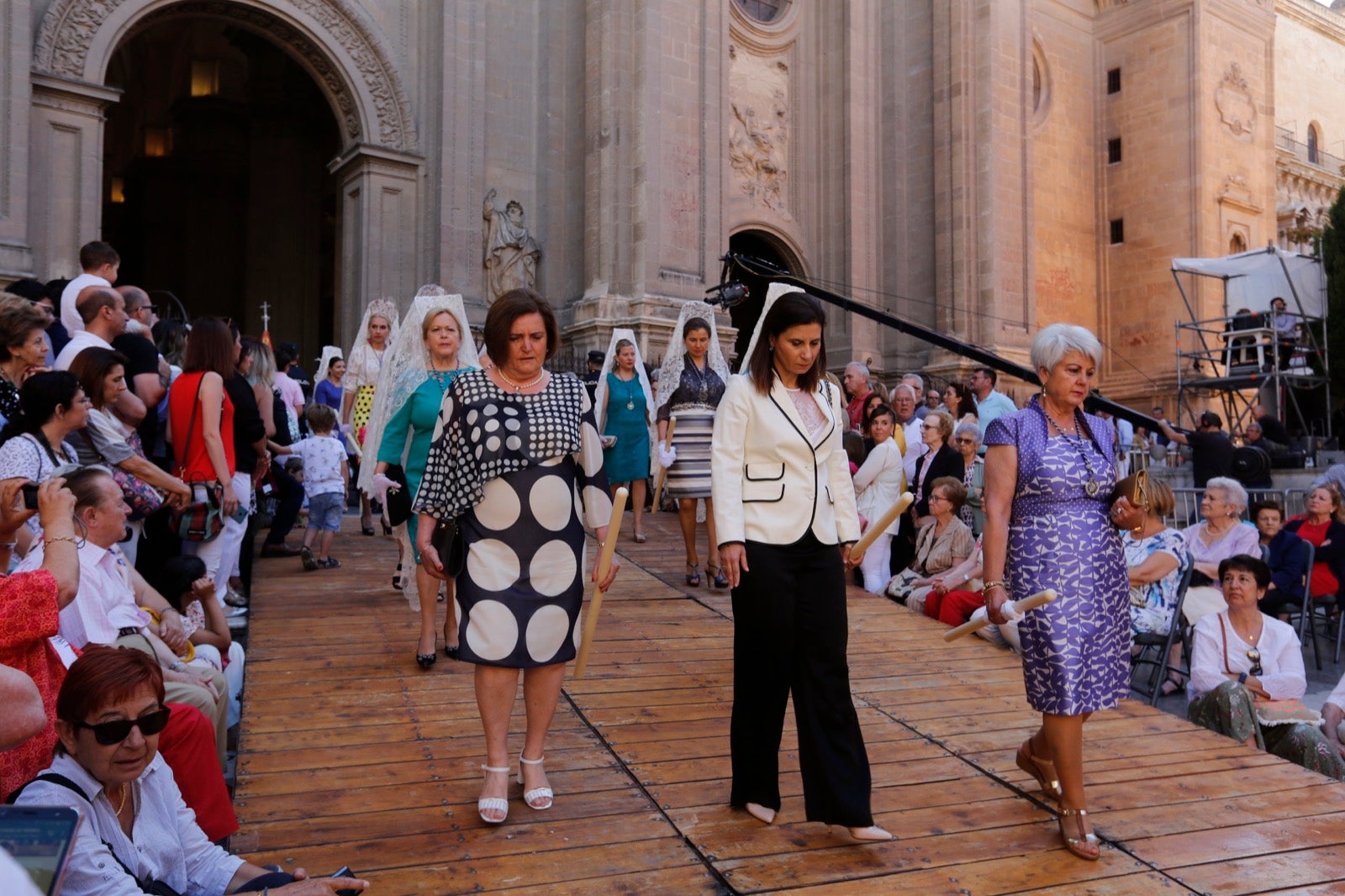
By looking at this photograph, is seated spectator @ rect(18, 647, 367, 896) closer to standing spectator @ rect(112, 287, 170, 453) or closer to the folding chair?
standing spectator @ rect(112, 287, 170, 453)

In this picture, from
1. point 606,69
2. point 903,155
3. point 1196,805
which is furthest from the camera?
point 903,155

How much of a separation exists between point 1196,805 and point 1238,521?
15.7 feet

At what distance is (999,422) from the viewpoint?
4078 mm

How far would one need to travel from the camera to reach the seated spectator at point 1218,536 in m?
8.15

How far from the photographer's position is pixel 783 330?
3916 mm

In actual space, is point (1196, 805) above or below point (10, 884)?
below

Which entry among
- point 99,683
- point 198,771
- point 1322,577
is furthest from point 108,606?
point 1322,577

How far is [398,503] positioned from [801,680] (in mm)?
2648

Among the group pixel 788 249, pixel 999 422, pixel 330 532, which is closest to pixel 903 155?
pixel 788 249

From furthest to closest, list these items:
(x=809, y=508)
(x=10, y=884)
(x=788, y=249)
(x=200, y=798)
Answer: (x=788, y=249)
(x=809, y=508)
(x=200, y=798)
(x=10, y=884)

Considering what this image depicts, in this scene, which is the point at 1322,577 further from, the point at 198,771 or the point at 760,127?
the point at 760,127

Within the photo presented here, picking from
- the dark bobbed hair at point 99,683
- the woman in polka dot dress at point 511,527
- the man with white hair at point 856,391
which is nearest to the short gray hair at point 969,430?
the man with white hair at point 856,391

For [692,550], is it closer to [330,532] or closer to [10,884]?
[330,532]

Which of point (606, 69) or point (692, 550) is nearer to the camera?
point (692, 550)
